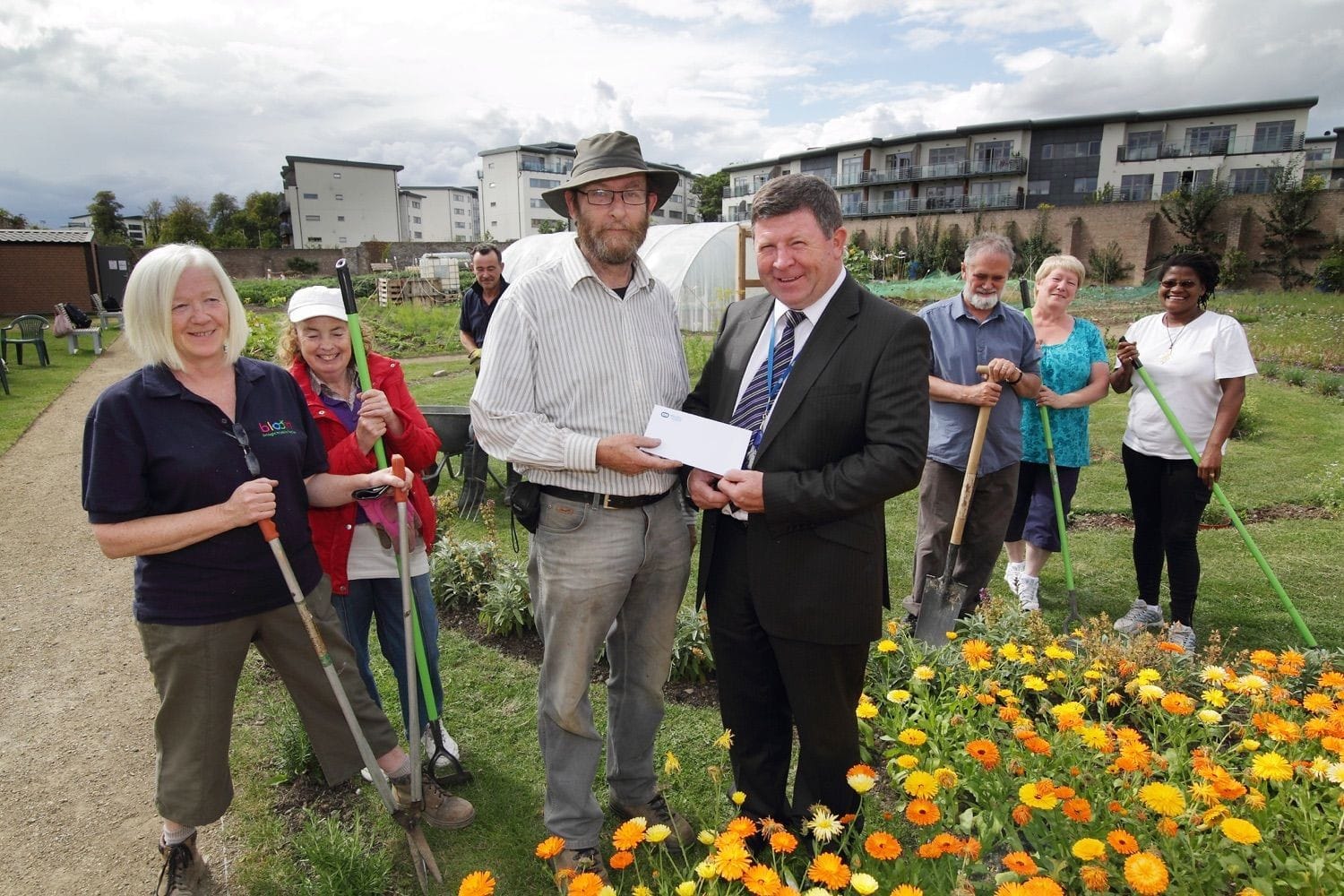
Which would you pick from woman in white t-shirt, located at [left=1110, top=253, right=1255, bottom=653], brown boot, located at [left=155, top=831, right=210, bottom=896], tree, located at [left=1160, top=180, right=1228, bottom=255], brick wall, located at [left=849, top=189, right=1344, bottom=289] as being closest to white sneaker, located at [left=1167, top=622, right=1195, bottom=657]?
woman in white t-shirt, located at [left=1110, top=253, right=1255, bottom=653]

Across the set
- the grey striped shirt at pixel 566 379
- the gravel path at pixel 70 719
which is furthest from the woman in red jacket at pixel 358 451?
the gravel path at pixel 70 719

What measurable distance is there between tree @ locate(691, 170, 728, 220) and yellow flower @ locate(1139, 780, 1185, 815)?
85005 millimetres

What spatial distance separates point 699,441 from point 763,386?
Result: 1.02 feet

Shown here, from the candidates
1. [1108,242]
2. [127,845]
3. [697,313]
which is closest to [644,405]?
[127,845]

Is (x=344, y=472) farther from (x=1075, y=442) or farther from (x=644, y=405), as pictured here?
(x=1075, y=442)

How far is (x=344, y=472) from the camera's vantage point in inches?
118

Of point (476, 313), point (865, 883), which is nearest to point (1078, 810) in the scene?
point (865, 883)

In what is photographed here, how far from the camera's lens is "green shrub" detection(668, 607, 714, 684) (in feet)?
13.2

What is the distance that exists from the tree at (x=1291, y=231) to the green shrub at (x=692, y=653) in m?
43.1

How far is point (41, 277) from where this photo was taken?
2997 centimetres

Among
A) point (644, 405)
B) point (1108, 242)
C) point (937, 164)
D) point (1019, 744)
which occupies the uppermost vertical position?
point (937, 164)

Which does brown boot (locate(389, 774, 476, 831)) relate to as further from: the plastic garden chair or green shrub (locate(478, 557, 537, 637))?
the plastic garden chair

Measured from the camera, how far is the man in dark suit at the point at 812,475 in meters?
2.29

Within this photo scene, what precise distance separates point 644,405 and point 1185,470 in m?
3.26
